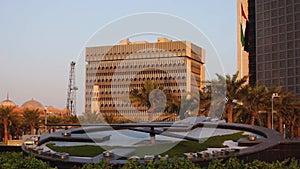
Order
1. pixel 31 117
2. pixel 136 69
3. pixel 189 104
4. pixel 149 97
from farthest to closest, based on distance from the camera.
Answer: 1. pixel 31 117
2. pixel 136 69
3. pixel 189 104
4. pixel 149 97

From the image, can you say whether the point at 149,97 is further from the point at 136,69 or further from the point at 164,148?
the point at 164,148

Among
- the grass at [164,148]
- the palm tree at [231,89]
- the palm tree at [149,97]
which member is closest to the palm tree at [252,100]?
the palm tree at [231,89]

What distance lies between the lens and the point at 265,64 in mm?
91062

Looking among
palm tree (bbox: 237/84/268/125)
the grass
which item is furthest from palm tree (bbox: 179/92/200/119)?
the grass

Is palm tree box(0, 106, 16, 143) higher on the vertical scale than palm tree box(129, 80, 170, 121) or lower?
lower

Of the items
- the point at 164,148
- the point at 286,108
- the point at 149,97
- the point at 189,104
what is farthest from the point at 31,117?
the point at 164,148

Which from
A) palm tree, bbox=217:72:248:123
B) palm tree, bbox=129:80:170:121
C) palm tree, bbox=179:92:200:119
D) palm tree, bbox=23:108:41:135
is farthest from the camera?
palm tree, bbox=23:108:41:135

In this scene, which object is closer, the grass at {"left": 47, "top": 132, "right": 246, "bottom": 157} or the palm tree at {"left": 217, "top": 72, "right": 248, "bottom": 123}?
the grass at {"left": 47, "top": 132, "right": 246, "bottom": 157}

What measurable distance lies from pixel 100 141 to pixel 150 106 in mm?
29635

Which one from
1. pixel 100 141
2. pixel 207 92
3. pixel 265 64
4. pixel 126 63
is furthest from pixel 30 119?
pixel 100 141

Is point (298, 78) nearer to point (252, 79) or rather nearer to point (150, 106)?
point (252, 79)

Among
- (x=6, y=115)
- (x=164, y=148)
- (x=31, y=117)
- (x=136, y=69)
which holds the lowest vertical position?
(x=164, y=148)

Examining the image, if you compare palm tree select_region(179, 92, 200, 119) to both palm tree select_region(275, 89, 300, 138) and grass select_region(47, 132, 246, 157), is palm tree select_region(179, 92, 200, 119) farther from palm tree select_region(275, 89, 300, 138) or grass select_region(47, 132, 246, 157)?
grass select_region(47, 132, 246, 157)

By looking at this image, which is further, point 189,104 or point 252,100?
point 189,104
